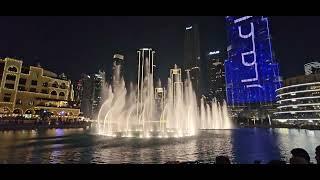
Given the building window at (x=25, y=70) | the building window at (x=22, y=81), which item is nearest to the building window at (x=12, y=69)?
the building window at (x=25, y=70)

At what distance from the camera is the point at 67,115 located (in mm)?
76000

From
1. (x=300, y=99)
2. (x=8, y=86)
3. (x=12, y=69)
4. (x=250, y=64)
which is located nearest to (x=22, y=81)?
(x=12, y=69)

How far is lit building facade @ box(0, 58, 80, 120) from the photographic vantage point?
60.3 meters

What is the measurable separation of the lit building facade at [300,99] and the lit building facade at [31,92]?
6772cm

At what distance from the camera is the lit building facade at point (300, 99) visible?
70.0 metres

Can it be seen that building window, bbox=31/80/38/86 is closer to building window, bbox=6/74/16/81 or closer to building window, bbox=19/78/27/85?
building window, bbox=19/78/27/85

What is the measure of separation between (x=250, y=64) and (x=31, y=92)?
114 m

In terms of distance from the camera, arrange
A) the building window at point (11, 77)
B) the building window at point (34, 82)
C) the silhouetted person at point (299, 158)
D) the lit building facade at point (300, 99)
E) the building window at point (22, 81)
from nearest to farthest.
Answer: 1. the silhouetted person at point (299, 158)
2. the building window at point (11, 77)
3. the building window at point (22, 81)
4. the building window at point (34, 82)
5. the lit building facade at point (300, 99)

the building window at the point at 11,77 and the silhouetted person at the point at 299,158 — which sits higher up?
the building window at the point at 11,77

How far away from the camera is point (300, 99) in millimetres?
74062

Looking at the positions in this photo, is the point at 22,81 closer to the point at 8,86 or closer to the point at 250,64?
the point at 8,86

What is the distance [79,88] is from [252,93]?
312ft

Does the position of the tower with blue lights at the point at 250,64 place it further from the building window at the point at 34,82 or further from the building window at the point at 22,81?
the building window at the point at 22,81
